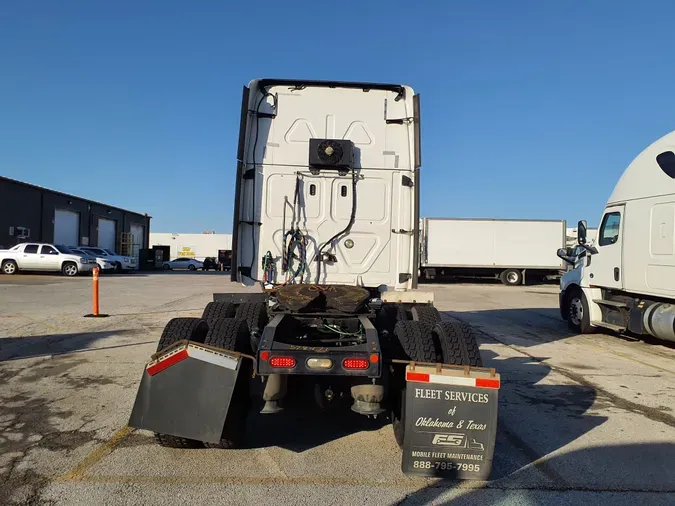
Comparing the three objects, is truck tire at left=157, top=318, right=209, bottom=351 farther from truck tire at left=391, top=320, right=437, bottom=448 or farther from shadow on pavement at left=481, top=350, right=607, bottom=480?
shadow on pavement at left=481, top=350, right=607, bottom=480

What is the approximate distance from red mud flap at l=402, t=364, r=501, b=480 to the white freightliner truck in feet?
22.3

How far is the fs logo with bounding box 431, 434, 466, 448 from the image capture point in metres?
3.65

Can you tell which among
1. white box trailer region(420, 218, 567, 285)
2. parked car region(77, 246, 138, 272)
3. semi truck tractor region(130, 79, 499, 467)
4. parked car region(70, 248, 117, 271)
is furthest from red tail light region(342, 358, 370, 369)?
parked car region(77, 246, 138, 272)

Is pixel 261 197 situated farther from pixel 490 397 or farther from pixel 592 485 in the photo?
pixel 592 485

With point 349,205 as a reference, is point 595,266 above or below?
below

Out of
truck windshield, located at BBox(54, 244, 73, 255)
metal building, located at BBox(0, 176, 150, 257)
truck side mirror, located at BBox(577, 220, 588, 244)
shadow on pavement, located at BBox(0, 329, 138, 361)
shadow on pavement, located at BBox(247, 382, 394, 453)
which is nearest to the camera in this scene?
shadow on pavement, located at BBox(247, 382, 394, 453)

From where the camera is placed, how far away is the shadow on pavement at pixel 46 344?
7.93 meters

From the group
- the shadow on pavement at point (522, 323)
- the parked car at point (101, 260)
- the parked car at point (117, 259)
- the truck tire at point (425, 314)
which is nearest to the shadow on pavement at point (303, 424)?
the truck tire at point (425, 314)

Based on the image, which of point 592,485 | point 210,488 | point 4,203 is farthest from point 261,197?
point 4,203

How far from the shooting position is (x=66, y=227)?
3850 cm

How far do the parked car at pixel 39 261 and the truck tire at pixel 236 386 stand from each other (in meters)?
25.7

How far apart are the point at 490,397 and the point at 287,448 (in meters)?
1.72

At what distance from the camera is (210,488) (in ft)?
11.7

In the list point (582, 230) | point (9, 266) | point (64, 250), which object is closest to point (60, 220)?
point (64, 250)
